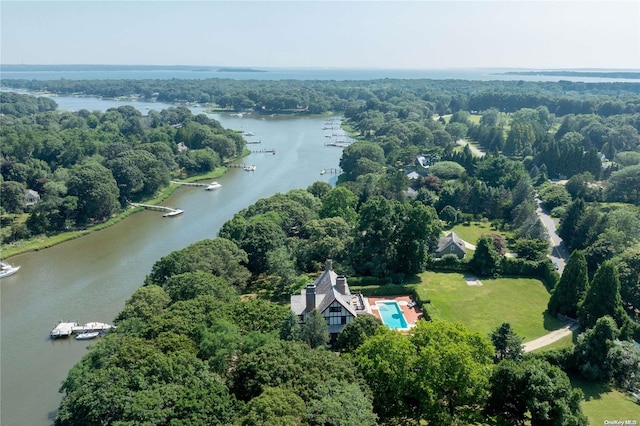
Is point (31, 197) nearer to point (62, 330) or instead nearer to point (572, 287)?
point (62, 330)

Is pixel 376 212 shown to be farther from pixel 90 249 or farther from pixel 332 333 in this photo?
pixel 90 249

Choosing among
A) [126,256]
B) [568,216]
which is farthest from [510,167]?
[126,256]

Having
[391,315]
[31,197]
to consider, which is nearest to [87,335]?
[391,315]

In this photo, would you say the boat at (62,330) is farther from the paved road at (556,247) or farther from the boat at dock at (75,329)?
the paved road at (556,247)

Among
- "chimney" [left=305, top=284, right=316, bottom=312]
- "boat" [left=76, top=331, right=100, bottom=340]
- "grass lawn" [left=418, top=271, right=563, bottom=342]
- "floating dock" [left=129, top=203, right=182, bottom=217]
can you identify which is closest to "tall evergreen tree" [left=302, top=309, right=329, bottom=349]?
"chimney" [left=305, top=284, right=316, bottom=312]

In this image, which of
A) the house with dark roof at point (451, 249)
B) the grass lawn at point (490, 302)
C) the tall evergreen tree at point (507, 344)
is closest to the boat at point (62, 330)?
the grass lawn at point (490, 302)

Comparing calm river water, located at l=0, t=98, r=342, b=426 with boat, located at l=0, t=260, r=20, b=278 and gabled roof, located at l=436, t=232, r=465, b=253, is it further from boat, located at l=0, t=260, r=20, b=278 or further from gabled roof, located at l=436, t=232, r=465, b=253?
gabled roof, located at l=436, t=232, r=465, b=253
